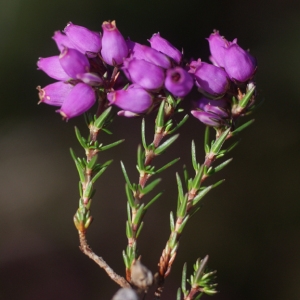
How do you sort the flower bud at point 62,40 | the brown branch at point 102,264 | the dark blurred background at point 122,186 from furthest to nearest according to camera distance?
1. the dark blurred background at point 122,186
2. the flower bud at point 62,40
3. the brown branch at point 102,264

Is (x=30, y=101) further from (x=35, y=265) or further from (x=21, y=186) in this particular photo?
(x=35, y=265)

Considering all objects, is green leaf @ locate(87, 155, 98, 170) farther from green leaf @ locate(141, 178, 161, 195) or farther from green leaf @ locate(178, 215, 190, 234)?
green leaf @ locate(178, 215, 190, 234)

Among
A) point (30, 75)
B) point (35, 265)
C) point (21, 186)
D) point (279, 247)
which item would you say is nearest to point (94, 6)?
point (30, 75)

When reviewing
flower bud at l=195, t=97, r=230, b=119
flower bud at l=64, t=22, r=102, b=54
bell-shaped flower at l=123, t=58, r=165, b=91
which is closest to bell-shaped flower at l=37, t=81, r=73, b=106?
flower bud at l=64, t=22, r=102, b=54

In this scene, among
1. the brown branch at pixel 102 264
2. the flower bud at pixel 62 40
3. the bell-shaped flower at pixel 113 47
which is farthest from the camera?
the flower bud at pixel 62 40

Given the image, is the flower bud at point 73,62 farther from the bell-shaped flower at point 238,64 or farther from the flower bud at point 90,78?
the bell-shaped flower at point 238,64

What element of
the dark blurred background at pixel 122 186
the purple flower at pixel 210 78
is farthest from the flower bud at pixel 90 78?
the dark blurred background at pixel 122 186

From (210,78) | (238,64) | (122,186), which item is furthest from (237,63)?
(122,186)
